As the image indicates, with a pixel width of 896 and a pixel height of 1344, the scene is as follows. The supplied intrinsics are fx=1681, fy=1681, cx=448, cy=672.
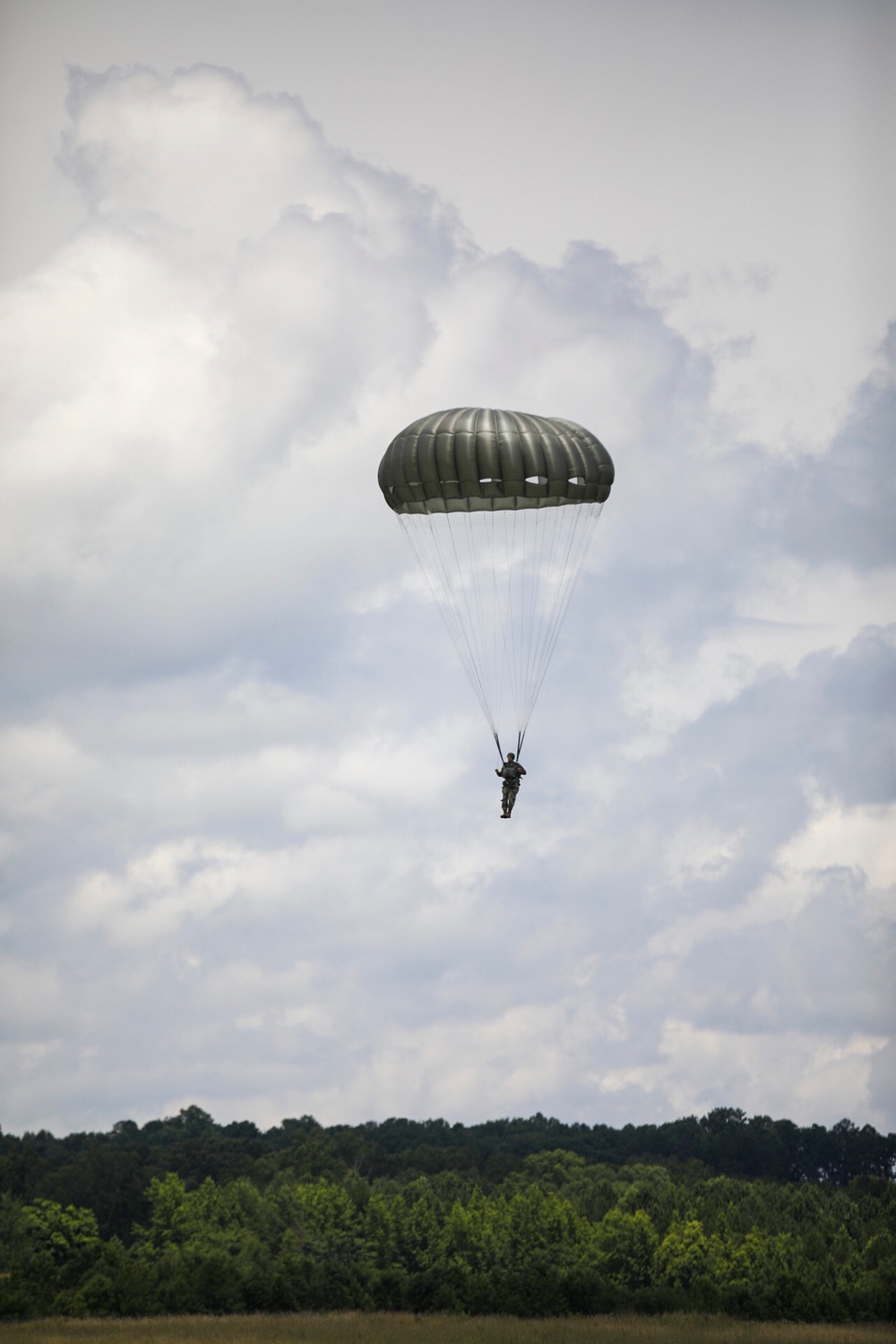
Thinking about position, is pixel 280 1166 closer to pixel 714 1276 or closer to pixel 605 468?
pixel 714 1276

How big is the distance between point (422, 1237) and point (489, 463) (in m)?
48.4

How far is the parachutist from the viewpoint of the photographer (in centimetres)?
4503

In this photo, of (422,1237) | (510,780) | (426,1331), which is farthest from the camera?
(422,1237)

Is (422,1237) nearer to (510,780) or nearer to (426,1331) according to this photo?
(426,1331)

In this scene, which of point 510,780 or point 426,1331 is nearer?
point 510,780

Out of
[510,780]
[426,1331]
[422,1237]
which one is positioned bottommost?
[426,1331]

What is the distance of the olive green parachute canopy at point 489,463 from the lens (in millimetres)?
45531

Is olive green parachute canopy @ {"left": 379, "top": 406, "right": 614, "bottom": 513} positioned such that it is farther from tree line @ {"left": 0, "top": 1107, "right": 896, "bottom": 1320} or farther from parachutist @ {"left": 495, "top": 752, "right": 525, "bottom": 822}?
tree line @ {"left": 0, "top": 1107, "right": 896, "bottom": 1320}

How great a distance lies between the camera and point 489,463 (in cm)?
4547

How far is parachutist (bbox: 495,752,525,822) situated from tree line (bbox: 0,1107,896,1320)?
28.7 m

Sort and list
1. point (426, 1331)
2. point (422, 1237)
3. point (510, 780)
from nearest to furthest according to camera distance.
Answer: point (510, 780) → point (426, 1331) → point (422, 1237)

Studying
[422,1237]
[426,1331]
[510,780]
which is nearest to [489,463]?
[510,780]

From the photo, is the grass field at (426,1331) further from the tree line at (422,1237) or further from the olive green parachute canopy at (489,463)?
the olive green parachute canopy at (489,463)

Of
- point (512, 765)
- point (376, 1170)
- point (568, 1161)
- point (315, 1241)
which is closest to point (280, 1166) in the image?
point (376, 1170)
